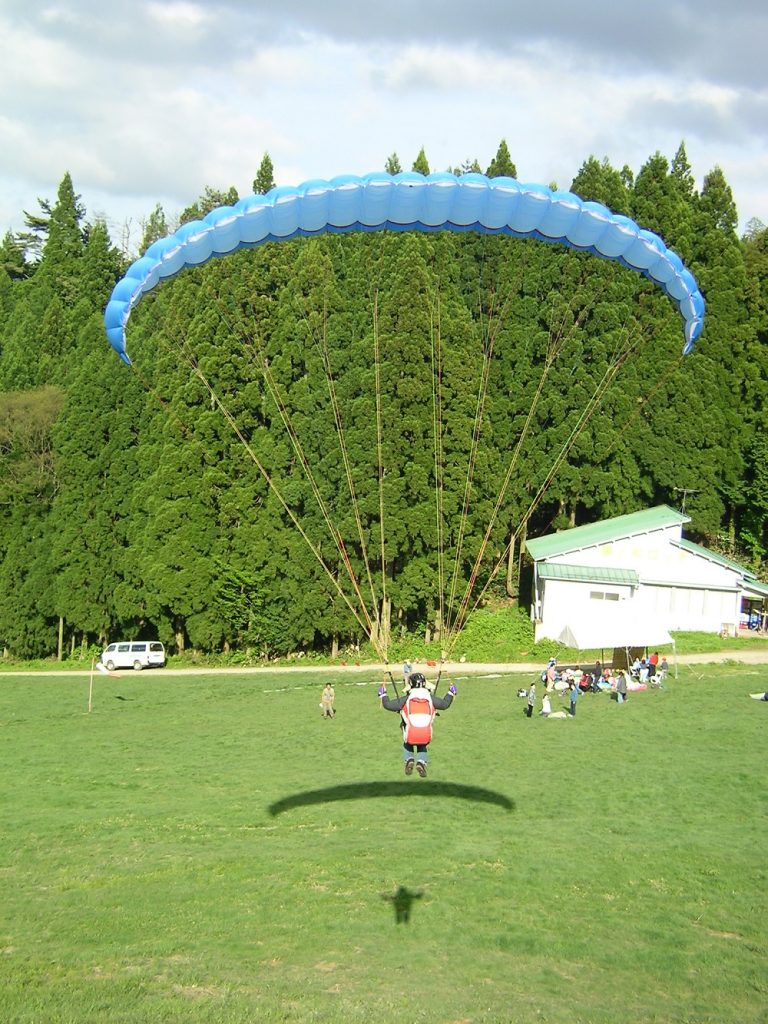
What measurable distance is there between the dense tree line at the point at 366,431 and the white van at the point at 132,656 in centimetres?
159

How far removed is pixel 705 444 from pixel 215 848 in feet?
103

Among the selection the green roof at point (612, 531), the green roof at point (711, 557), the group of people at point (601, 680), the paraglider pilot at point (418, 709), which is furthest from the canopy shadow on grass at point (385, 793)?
the green roof at point (711, 557)

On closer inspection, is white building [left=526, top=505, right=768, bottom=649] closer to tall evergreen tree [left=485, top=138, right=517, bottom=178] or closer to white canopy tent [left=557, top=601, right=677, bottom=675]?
white canopy tent [left=557, top=601, right=677, bottom=675]

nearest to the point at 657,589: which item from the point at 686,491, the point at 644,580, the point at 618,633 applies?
the point at 644,580

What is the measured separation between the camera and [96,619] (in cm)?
3897

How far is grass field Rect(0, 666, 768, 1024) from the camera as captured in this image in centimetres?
948

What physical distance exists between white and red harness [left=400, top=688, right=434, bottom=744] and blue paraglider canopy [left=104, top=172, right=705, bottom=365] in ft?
21.7

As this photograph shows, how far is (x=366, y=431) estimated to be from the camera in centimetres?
3528

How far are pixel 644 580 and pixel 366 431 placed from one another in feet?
35.9

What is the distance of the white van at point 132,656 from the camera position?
117 feet

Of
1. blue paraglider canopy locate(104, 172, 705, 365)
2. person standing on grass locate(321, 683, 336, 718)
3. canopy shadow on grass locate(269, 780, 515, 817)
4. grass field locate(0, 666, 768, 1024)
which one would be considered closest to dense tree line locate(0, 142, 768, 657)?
person standing on grass locate(321, 683, 336, 718)

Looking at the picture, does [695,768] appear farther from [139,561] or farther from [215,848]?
[139,561]

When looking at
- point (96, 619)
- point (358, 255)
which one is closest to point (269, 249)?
point (358, 255)

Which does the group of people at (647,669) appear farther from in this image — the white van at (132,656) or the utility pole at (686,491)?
the white van at (132,656)
